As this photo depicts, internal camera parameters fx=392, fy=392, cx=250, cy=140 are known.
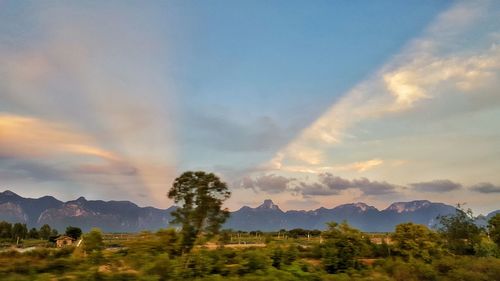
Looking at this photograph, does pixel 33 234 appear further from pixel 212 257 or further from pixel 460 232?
pixel 212 257

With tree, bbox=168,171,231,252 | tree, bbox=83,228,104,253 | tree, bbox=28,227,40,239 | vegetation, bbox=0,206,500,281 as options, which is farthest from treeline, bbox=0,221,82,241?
tree, bbox=83,228,104,253

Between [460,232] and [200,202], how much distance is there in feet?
63.3

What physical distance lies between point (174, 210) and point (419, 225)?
1076 centimetres

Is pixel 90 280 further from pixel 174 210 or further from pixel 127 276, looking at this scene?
pixel 174 210

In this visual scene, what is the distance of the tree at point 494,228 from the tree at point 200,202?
65.1 feet

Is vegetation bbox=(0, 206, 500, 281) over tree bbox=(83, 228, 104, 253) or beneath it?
beneath

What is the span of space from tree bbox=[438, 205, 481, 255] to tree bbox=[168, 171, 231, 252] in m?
16.3

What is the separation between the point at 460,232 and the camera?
24.4 meters

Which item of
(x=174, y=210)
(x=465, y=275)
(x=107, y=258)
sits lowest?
(x=465, y=275)

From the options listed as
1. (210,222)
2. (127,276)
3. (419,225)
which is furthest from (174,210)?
(419,225)

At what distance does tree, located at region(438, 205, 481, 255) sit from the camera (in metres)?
22.7

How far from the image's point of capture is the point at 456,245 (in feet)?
75.5

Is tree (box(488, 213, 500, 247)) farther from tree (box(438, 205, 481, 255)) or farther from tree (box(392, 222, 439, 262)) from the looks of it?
tree (box(392, 222, 439, 262))

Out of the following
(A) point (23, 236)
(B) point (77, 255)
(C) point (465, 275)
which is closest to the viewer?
(B) point (77, 255)
